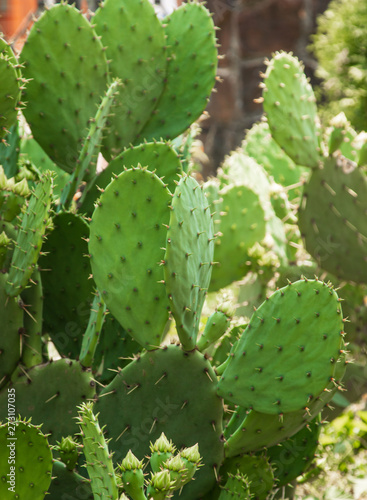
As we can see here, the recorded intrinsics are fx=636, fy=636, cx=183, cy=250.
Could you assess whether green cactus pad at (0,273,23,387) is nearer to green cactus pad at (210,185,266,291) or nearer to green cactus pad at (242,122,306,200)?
green cactus pad at (210,185,266,291)

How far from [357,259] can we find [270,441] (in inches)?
35.0

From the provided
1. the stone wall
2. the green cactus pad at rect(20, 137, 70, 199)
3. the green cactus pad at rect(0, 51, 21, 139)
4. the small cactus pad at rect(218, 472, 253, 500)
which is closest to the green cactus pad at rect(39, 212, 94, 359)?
the green cactus pad at rect(0, 51, 21, 139)

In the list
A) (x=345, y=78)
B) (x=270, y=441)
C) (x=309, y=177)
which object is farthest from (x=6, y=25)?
(x=270, y=441)

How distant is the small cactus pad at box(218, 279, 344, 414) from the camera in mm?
1169

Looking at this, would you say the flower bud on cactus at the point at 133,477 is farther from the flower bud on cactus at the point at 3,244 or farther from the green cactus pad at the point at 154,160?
the green cactus pad at the point at 154,160

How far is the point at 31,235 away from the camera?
116 cm

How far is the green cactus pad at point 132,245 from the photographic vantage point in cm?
115

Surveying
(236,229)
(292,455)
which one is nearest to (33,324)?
(292,455)

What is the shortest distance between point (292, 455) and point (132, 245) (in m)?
0.65

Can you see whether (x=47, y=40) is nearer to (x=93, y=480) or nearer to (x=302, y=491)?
(x=93, y=480)

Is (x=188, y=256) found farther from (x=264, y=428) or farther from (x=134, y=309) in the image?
(x=264, y=428)

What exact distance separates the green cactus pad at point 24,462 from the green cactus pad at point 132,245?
269mm

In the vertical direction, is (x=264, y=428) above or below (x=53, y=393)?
below

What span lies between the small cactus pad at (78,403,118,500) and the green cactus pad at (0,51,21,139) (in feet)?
2.05
